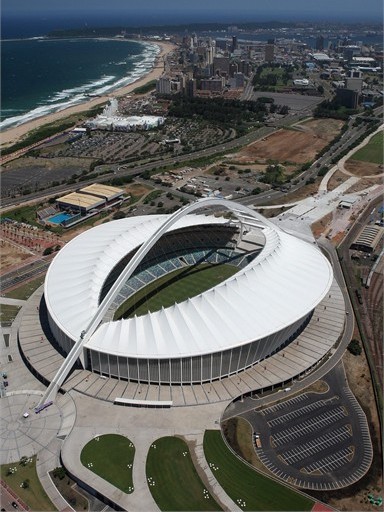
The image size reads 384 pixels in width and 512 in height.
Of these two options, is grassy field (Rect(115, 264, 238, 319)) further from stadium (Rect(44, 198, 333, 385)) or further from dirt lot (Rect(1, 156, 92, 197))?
dirt lot (Rect(1, 156, 92, 197))

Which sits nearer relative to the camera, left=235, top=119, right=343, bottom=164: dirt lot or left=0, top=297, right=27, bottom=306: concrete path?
left=0, top=297, right=27, bottom=306: concrete path

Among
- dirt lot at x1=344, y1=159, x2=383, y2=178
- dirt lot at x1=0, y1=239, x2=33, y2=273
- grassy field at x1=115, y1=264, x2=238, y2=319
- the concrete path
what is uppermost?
dirt lot at x1=344, y1=159, x2=383, y2=178

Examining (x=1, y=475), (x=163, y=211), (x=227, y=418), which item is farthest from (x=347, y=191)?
(x=1, y=475)

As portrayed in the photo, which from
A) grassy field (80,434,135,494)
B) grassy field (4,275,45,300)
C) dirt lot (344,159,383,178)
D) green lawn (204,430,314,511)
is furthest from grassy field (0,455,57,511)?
dirt lot (344,159,383,178)

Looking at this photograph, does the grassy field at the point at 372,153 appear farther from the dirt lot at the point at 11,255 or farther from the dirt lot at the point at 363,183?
the dirt lot at the point at 11,255

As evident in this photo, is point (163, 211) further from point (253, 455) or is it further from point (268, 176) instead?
point (253, 455)

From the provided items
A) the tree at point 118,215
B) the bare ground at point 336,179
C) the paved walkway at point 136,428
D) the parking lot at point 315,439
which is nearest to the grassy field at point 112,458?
the paved walkway at point 136,428

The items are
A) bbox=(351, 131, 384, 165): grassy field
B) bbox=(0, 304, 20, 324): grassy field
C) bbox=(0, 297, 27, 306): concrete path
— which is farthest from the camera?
bbox=(351, 131, 384, 165): grassy field
